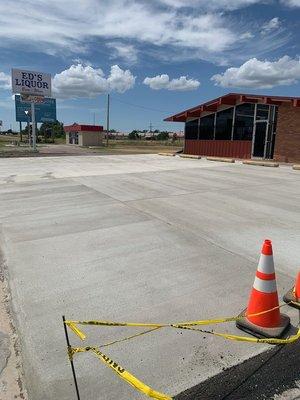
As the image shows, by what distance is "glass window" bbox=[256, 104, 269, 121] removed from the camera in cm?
2225

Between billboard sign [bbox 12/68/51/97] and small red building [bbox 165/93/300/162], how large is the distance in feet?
46.1

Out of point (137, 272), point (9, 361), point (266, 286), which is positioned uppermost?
point (266, 286)

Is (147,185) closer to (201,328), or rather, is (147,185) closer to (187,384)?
(201,328)

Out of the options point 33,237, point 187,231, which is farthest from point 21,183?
point 187,231

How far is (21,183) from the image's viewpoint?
1266 cm

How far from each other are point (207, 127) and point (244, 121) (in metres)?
3.78

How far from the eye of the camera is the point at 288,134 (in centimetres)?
2062

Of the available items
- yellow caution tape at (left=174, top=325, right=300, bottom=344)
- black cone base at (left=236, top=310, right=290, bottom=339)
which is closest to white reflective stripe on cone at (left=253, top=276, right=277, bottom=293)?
black cone base at (left=236, top=310, right=290, bottom=339)

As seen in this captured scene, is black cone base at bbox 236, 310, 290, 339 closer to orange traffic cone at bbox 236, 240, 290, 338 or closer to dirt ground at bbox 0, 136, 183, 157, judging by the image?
orange traffic cone at bbox 236, 240, 290, 338

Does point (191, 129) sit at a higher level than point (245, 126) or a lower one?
lower

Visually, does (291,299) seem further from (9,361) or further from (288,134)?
(288,134)

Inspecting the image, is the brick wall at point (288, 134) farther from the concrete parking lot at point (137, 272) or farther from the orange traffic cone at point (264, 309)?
the orange traffic cone at point (264, 309)

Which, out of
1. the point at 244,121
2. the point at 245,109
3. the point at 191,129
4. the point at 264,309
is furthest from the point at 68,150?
the point at 264,309

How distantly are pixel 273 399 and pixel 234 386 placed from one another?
0.89 feet
